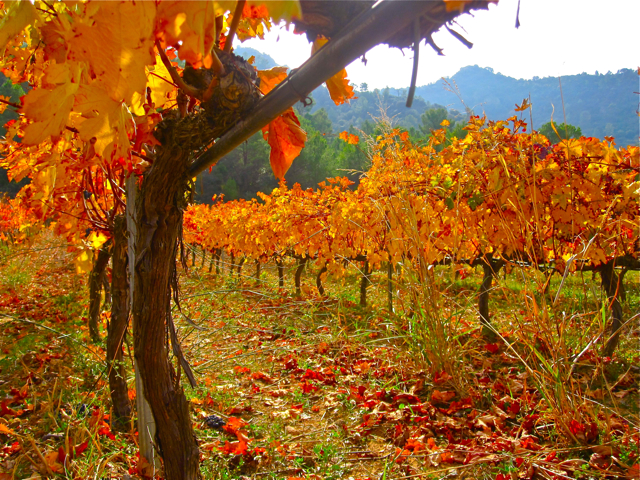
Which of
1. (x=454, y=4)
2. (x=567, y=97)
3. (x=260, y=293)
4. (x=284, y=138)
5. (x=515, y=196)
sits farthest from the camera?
(x=567, y=97)

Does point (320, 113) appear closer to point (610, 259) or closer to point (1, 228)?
point (1, 228)

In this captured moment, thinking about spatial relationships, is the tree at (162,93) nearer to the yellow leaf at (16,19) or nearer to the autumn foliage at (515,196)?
the yellow leaf at (16,19)

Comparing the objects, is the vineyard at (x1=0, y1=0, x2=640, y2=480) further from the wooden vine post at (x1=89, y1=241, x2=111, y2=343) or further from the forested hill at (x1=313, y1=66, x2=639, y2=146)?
the forested hill at (x1=313, y1=66, x2=639, y2=146)

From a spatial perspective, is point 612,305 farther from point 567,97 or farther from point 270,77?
point 567,97

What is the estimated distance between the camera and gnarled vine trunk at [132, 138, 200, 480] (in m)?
0.97

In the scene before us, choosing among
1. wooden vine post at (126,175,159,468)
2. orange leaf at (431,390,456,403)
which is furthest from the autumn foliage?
wooden vine post at (126,175,159,468)

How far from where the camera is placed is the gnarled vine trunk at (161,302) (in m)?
0.97

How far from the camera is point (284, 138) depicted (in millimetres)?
888

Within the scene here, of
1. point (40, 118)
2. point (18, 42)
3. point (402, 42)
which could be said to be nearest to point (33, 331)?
point (18, 42)

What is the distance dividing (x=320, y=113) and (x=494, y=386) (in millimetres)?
33551

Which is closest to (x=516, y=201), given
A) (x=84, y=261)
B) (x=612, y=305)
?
(x=612, y=305)

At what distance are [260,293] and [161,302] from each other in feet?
1.62

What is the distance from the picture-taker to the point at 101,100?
0.56 meters

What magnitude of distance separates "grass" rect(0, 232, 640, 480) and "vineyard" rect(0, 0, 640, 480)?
0.02 m
